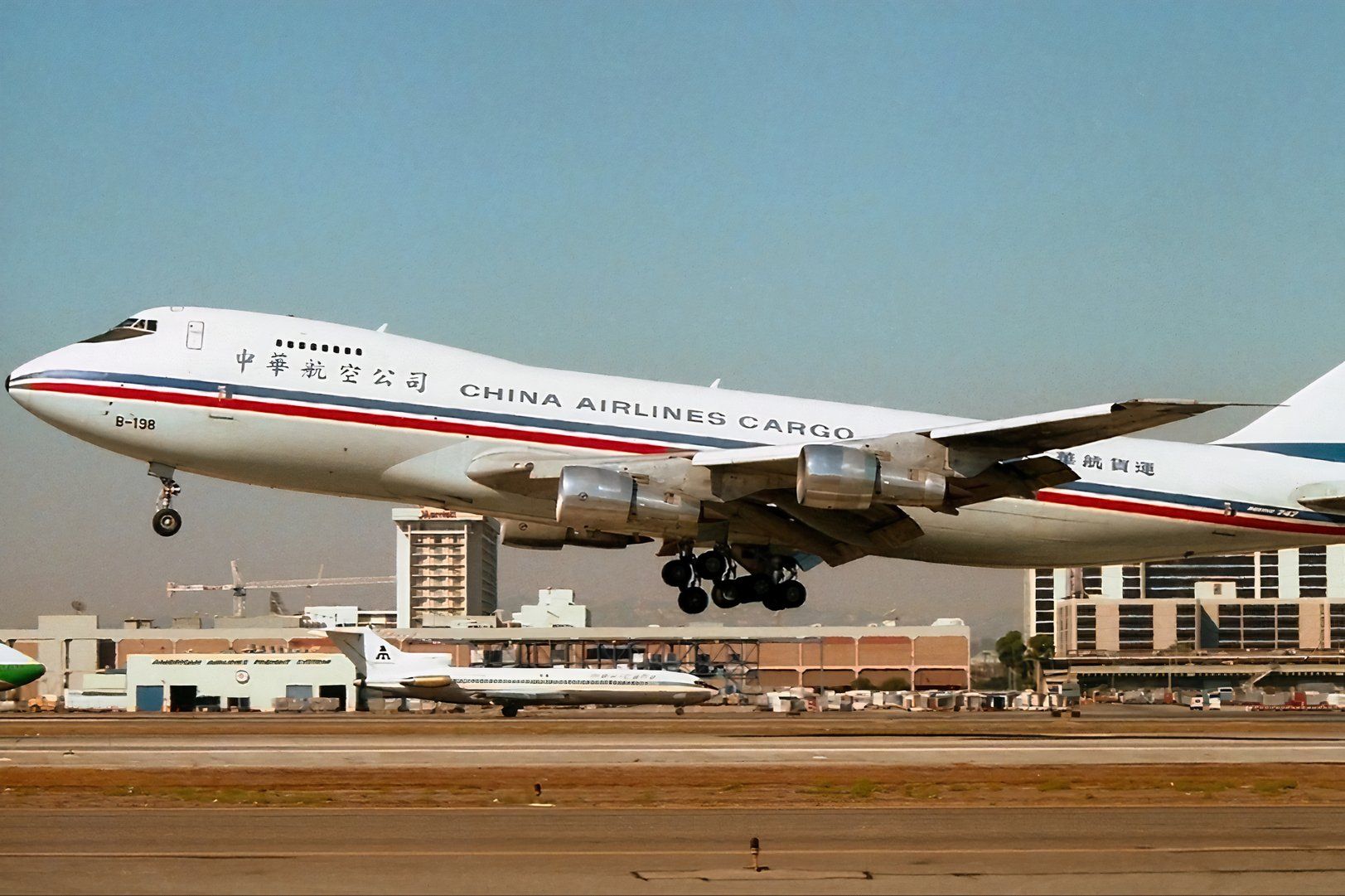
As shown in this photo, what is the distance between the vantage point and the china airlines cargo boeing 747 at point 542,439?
126 ft

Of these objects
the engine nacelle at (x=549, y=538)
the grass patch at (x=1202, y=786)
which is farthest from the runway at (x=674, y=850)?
the engine nacelle at (x=549, y=538)

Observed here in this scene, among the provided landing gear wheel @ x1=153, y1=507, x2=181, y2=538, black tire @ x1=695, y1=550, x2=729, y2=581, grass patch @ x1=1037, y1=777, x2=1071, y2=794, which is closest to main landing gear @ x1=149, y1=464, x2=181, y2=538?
landing gear wheel @ x1=153, y1=507, x2=181, y2=538

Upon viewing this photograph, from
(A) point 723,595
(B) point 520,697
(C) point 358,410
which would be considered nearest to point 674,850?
(C) point 358,410

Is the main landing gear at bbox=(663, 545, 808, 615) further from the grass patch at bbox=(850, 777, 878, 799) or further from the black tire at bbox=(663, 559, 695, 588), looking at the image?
the grass patch at bbox=(850, 777, 878, 799)

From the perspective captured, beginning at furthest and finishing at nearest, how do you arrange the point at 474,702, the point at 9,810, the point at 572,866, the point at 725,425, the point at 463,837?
the point at 474,702 → the point at 725,425 → the point at 9,810 → the point at 463,837 → the point at 572,866

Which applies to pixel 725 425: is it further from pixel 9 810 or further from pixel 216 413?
pixel 9 810

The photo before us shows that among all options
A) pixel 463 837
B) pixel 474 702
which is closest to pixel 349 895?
pixel 463 837

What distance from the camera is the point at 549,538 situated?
44375 mm

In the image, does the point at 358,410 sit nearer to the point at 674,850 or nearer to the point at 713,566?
the point at 713,566

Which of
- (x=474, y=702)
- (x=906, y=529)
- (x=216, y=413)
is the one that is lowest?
(x=474, y=702)

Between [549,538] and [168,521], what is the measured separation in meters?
10.5

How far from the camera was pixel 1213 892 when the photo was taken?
18578 mm

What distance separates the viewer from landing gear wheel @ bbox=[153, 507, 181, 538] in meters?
41.1

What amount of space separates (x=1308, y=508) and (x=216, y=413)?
30131mm
